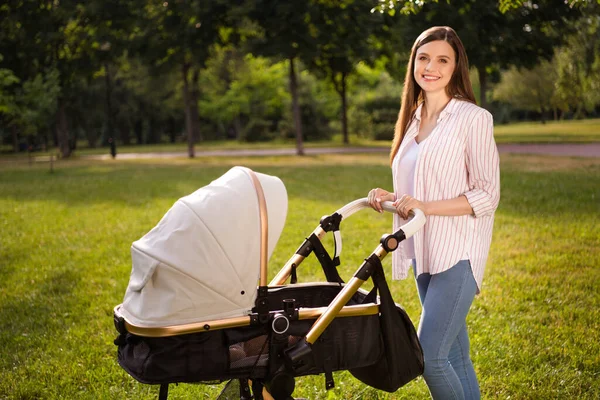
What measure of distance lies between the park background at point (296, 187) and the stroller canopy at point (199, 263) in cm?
139

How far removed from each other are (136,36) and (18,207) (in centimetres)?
1341

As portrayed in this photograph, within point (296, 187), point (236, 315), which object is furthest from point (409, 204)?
point (296, 187)

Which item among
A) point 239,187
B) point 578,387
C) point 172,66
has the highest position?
point 172,66

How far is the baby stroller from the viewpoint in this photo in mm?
2523

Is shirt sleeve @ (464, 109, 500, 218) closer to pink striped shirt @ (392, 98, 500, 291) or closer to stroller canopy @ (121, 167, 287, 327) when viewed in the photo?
pink striped shirt @ (392, 98, 500, 291)

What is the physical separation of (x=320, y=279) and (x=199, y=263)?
13.6 feet

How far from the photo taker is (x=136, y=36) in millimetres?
24297

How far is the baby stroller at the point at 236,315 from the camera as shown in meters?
2.52

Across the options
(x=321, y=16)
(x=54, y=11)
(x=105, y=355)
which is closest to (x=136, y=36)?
(x=54, y=11)

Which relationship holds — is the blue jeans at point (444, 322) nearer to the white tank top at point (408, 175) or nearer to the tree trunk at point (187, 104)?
the white tank top at point (408, 175)

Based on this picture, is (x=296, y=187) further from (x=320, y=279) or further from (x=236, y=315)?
(x=236, y=315)

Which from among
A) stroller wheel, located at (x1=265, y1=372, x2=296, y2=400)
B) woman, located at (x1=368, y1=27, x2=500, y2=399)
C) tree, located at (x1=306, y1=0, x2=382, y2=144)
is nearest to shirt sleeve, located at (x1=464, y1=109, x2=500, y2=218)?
woman, located at (x1=368, y1=27, x2=500, y2=399)

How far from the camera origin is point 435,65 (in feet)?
9.46

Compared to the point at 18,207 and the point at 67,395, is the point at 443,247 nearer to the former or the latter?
the point at 67,395
